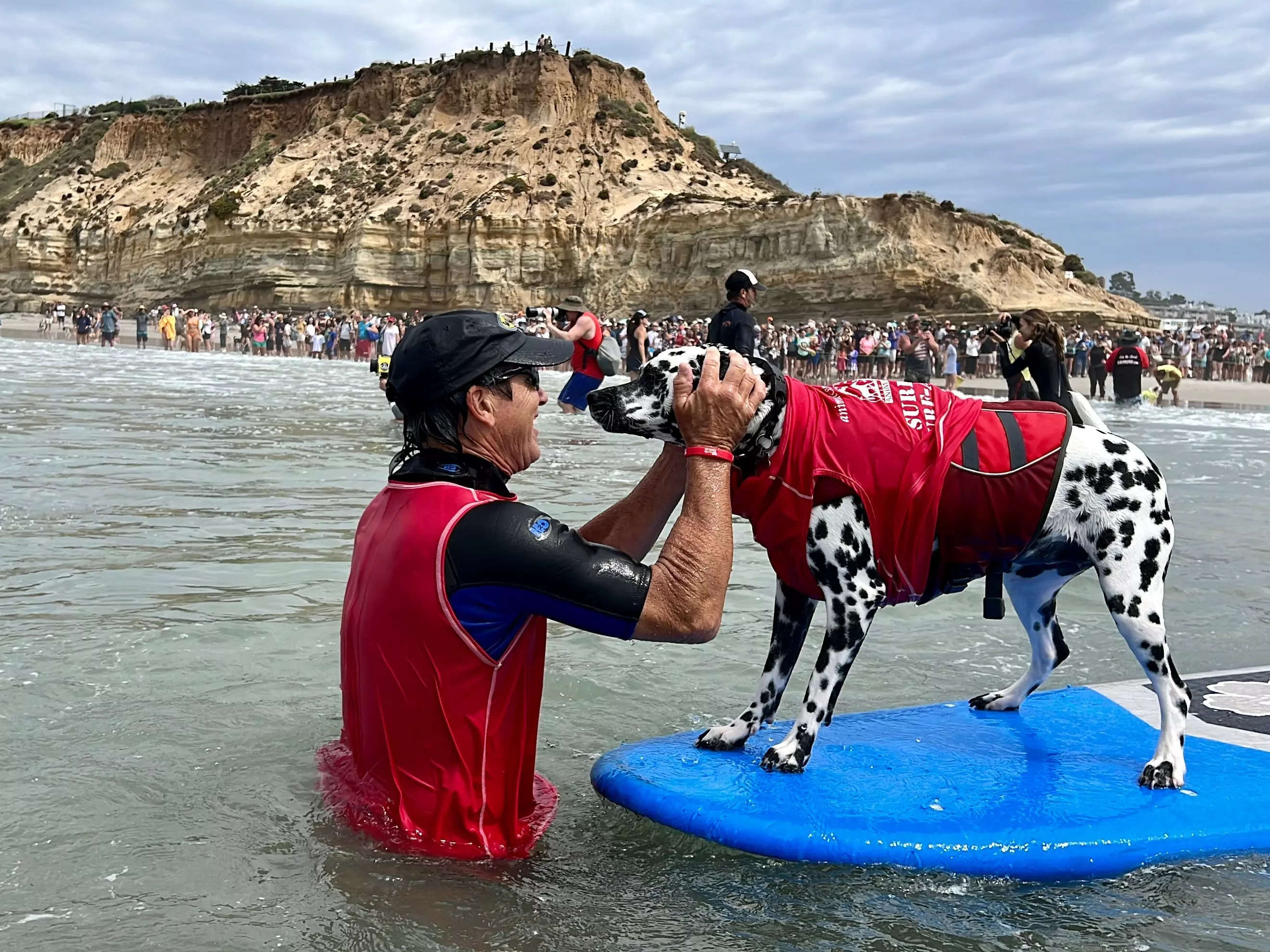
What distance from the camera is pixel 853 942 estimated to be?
10.1 ft

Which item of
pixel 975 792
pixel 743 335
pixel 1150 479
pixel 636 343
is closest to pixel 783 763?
pixel 975 792

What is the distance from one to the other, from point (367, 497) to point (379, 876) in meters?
7.16

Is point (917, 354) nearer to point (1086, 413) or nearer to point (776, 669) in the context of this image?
point (1086, 413)

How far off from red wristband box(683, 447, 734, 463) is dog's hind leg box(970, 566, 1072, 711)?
1.83 meters

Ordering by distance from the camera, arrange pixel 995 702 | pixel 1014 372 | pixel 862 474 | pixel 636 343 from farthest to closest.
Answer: pixel 636 343, pixel 1014 372, pixel 995 702, pixel 862 474

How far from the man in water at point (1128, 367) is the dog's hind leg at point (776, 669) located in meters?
19.0

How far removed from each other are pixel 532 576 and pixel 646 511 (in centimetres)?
76

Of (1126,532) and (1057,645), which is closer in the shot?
(1126,532)

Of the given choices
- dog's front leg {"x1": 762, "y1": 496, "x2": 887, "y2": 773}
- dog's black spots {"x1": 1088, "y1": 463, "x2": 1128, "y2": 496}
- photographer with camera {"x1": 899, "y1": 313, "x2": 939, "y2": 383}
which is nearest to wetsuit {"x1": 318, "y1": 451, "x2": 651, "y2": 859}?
dog's front leg {"x1": 762, "y1": 496, "x2": 887, "y2": 773}

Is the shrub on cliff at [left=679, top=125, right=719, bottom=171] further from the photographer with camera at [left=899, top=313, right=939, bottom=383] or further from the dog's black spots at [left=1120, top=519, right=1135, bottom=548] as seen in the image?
the dog's black spots at [left=1120, top=519, right=1135, bottom=548]

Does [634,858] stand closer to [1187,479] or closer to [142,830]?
[142,830]

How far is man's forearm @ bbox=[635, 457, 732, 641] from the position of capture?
9.79ft

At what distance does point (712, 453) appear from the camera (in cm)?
315

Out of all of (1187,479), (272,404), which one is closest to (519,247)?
(272,404)
